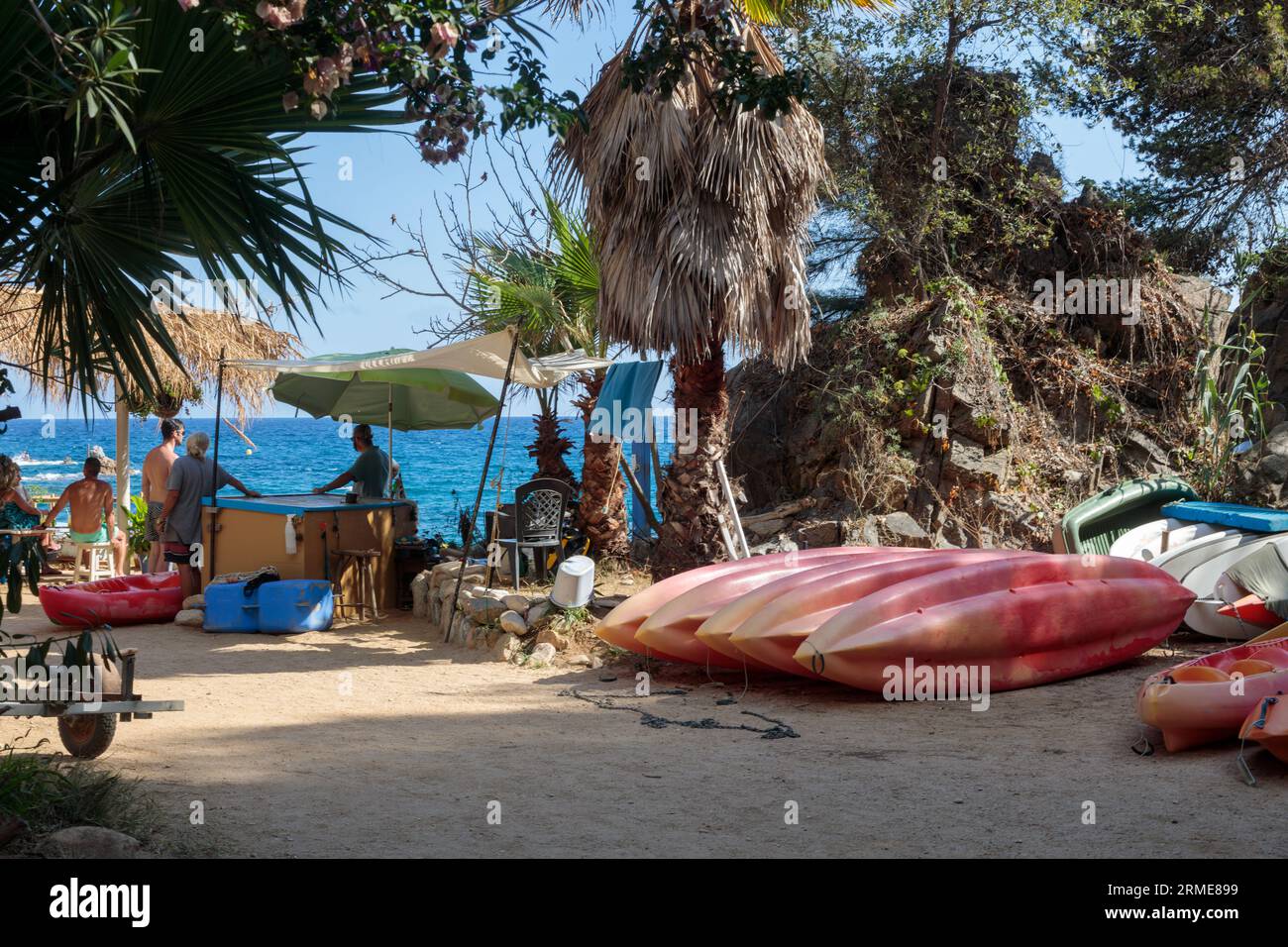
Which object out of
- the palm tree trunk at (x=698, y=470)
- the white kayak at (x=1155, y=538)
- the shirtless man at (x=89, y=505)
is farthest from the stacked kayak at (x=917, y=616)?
the shirtless man at (x=89, y=505)

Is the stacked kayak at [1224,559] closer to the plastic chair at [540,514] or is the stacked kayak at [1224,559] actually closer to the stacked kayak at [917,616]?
the stacked kayak at [917,616]

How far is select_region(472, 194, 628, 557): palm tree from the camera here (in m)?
12.9

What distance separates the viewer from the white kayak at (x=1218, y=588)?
8.66m

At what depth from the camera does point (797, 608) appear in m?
8.00

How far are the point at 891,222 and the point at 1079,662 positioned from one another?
8732mm

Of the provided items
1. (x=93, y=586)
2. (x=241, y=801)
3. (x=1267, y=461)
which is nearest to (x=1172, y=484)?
(x=1267, y=461)

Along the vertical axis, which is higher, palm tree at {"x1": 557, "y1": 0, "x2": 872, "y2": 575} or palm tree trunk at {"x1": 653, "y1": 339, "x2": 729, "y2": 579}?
palm tree at {"x1": 557, "y1": 0, "x2": 872, "y2": 575}

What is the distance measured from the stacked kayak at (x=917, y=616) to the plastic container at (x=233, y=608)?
4151 mm

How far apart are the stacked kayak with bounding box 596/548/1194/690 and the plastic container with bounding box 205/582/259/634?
13.6ft

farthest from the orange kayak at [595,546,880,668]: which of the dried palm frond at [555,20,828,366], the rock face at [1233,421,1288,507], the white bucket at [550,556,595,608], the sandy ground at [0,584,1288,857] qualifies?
the rock face at [1233,421,1288,507]

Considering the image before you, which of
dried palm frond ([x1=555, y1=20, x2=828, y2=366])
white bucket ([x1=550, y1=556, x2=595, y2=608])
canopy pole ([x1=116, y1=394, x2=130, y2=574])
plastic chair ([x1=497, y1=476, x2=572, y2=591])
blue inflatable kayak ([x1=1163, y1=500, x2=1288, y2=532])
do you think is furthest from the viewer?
canopy pole ([x1=116, y1=394, x2=130, y2=574])

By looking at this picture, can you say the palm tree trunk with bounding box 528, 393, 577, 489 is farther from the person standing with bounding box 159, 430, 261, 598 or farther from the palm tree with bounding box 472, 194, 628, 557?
the person standing with bounding box 159, 430, 261, 598
